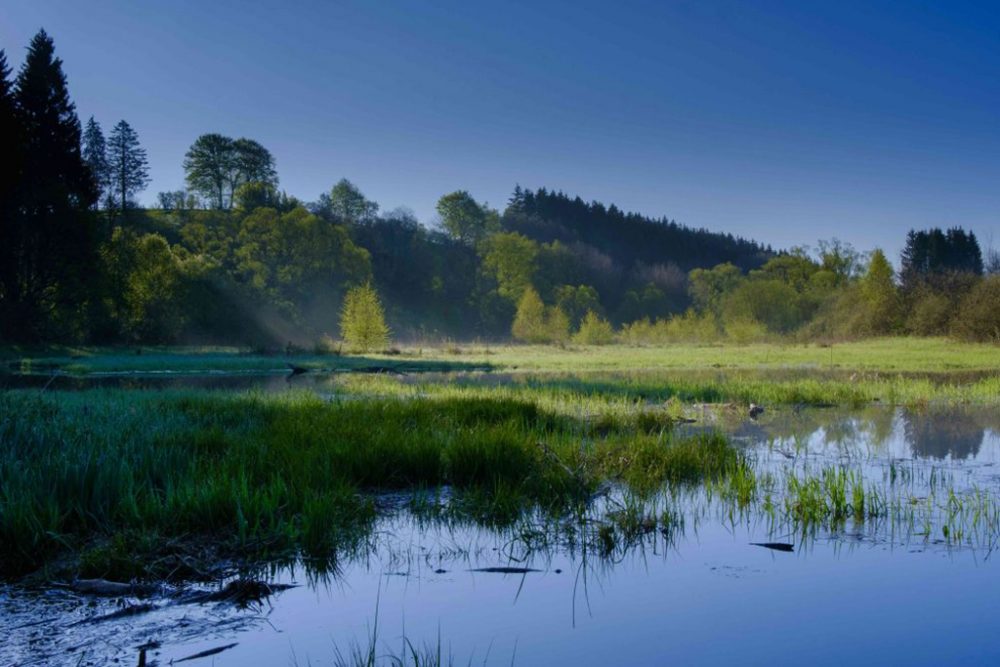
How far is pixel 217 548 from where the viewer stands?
18.1ft

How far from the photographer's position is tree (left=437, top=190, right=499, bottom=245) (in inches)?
5256

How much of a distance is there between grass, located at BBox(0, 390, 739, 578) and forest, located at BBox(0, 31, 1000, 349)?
33.3m

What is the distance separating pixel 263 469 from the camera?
7.38m

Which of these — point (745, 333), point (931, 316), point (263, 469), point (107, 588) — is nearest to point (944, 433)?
point (263, 469)

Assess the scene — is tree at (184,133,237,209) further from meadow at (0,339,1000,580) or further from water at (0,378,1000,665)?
water at (0,378,1000,665)

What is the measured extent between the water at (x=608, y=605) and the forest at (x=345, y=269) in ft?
127

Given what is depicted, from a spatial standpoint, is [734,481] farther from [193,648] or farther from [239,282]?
[239,282]

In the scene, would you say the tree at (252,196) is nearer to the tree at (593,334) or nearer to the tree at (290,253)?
the tree at (290,253)

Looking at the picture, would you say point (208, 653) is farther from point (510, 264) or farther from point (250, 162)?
point (510, 264)

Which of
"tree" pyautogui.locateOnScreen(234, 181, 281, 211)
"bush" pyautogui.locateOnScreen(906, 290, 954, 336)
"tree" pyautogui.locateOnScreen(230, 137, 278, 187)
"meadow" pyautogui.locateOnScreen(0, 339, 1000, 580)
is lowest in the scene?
"meadow" pyautogui.locateOnScreen(0, 339, 1000, 580)

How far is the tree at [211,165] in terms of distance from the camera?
94750 mm

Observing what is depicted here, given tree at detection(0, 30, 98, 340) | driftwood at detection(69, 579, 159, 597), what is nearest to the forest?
tree at detection(0, 30, 98, 340)

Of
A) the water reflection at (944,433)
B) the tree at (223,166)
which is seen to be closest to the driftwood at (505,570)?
the water reflection at (944,433)

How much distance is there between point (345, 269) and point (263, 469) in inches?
2942
